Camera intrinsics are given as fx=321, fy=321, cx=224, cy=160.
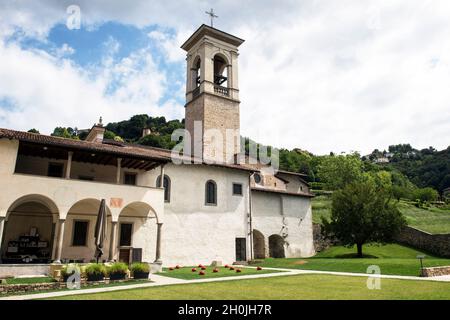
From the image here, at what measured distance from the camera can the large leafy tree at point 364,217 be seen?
1078 inches

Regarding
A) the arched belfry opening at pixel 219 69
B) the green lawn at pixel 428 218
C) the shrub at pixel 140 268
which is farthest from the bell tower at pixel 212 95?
the green lawn at pixel 428 218

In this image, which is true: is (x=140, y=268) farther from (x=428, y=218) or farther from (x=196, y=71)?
(x=428, y=218)

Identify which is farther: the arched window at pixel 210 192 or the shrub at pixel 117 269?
the arched window at pixel 210 192

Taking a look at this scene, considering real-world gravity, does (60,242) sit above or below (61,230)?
below

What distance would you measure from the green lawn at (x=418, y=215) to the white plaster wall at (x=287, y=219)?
6621 millimetres

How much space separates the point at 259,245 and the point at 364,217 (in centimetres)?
985

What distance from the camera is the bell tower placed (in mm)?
34844

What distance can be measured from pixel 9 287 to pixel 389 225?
2699cm

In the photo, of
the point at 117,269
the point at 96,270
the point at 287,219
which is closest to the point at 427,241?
the point at 287,219

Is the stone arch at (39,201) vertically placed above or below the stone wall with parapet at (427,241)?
above

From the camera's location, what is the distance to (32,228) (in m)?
19.0

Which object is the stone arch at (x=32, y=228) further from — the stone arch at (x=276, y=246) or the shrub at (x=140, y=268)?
the stone arch at (x=276, y=246)

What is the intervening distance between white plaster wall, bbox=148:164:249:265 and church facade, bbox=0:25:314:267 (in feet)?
0.26
